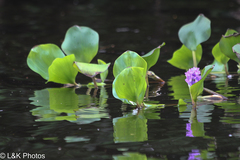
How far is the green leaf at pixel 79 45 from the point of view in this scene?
1412 mm

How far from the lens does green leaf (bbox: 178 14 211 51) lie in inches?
52.9

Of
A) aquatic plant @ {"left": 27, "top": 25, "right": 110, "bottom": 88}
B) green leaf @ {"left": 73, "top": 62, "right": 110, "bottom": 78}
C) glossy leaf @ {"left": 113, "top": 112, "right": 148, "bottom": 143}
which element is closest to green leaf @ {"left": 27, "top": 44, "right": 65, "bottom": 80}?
aquatic plant @ {"left": 27, "top": 25, "right": 110, "bottom": 88}

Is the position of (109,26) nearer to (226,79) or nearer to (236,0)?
(226,79)

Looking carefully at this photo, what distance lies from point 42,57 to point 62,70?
5.1 inches

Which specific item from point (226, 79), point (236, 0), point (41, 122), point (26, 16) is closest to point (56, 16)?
point (26, 16)

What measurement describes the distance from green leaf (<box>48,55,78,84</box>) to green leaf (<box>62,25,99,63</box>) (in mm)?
88

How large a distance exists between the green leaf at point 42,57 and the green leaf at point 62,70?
0.30ft

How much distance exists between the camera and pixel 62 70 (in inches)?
52.6

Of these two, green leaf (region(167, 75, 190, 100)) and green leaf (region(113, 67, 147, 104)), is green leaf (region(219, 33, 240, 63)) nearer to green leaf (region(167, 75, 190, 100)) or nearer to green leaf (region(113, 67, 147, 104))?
green leaf (region(167, 75, 190, 100))

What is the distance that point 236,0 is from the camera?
518cm

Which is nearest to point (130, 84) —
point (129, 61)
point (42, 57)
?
point (129, 61)

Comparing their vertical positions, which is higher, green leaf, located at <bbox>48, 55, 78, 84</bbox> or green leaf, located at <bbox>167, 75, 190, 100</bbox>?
green leaf, located at <bbox>48, 55, 78, 84</bbox>

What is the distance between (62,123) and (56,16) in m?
3.36

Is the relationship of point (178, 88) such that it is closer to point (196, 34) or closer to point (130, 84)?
point (196, 34)
